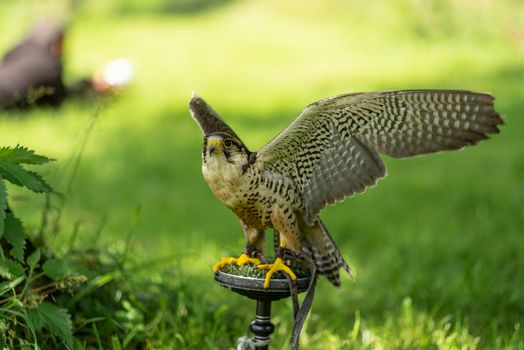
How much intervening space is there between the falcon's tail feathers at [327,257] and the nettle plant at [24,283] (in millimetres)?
944

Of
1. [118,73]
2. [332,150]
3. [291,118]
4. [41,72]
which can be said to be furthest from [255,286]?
[118,73]

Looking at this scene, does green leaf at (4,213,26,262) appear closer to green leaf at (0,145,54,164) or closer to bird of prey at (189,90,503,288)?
green leaf at (0,145,54,164)

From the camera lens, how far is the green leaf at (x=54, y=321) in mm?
3014

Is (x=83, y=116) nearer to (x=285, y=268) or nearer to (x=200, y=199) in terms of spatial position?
(x=200, y=199)

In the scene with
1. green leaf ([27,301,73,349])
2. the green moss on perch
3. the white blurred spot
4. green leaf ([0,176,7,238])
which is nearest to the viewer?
green leaf ([0,176,7,238])

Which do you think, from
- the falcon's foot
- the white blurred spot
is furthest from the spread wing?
the white blurred spot

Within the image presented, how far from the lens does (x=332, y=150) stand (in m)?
3.06

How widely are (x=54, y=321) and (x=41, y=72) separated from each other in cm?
678

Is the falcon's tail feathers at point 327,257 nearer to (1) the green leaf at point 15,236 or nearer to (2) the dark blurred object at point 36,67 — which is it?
(1) the green leaf at point 15,236

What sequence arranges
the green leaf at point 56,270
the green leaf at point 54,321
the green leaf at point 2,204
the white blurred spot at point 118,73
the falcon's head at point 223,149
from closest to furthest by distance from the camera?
the green leaf at point 2,204, the falcon's head at point 223,149, the green leaf at point 54,321, the green leaf at point 56,270, the white blurred spot at point 118,73

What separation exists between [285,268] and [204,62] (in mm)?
9896

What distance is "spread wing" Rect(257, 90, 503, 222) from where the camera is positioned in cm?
294

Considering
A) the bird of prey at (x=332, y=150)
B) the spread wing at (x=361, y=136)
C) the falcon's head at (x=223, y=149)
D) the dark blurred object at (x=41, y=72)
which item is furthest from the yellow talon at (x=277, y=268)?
the dark blurred object at (x=41, y=72)

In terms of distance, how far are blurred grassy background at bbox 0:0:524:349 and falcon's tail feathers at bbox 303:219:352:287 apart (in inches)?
22.0
